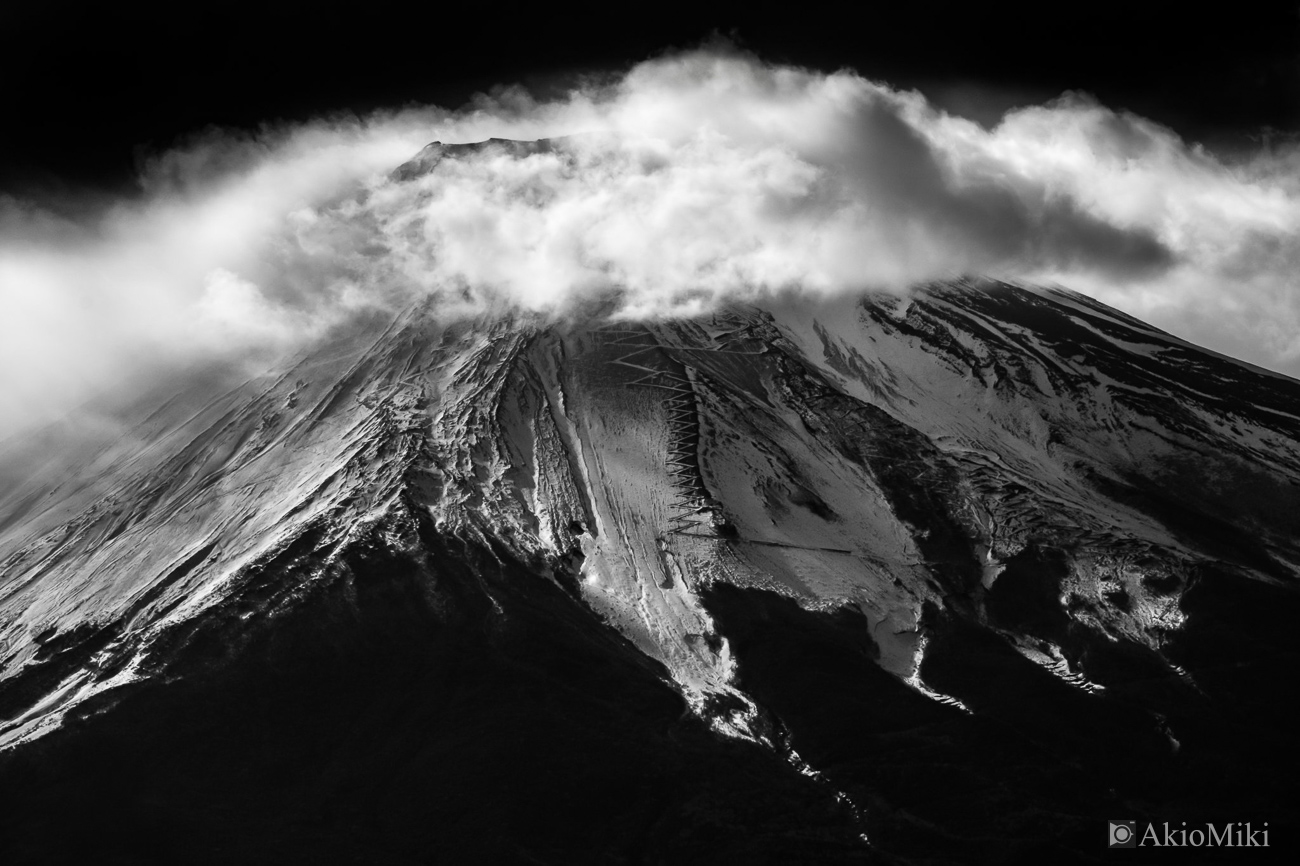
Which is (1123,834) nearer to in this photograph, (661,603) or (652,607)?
(661,603)

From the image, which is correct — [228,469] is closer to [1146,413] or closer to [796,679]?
[796,679]

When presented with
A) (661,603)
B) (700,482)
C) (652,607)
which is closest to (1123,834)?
(661,603)

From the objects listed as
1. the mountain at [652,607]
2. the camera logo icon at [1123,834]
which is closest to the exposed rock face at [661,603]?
the mountain at [652,607]

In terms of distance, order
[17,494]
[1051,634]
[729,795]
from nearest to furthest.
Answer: [729,795]
[1051,634]
[17,494]

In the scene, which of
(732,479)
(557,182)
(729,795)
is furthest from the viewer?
(557,182)

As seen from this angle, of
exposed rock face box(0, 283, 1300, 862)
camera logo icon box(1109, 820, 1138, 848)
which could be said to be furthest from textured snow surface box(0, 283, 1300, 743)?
camera logo icon box(1109, 820, 1138, 848)

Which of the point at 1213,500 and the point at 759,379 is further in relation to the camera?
the point at 759,379

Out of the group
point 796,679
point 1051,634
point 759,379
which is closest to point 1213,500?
point 1051,634
